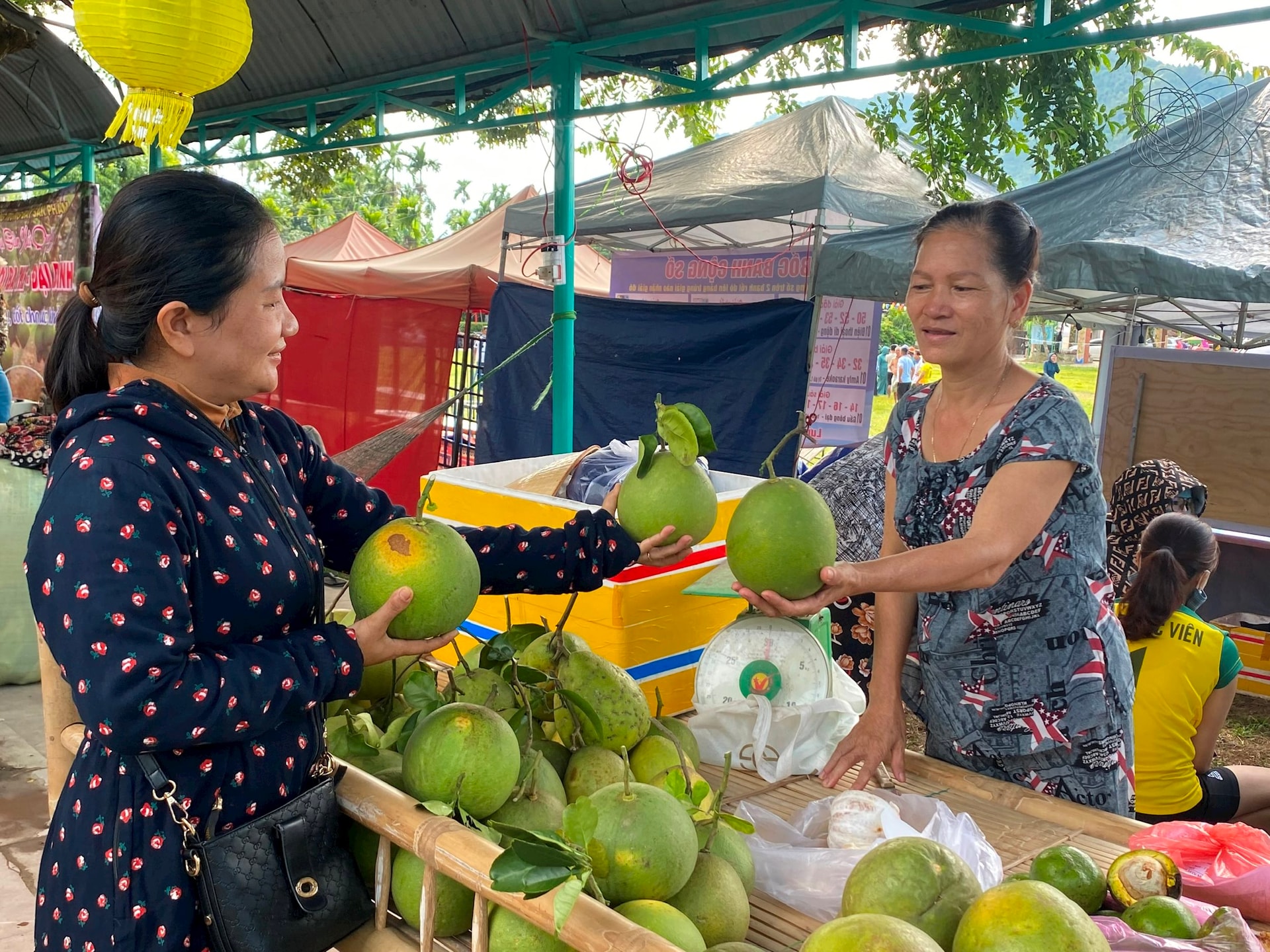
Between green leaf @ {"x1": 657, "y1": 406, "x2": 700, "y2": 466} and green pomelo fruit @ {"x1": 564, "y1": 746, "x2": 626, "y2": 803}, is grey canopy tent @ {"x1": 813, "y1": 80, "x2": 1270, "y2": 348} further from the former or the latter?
green pomelo fruit @ {"x1": 564, "y1": 746, "x2": 626, "y2": 803}

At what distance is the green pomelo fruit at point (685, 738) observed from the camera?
174 centimetres

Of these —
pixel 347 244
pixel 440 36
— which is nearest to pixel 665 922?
pixel 440 36

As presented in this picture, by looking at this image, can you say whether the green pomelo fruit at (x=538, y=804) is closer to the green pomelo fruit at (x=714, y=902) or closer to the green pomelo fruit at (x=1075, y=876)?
the green pomelo fruit at (x=714, y=902)

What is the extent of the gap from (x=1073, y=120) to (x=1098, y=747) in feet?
16.1

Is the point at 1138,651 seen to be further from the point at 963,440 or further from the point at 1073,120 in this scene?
the point at 1073,120

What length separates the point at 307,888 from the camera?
1.36 m

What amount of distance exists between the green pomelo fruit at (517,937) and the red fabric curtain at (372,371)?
21.1 feet

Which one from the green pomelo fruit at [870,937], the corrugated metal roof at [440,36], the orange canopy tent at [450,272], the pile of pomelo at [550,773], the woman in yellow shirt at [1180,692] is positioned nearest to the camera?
the green pomelo fruit at [870,937]

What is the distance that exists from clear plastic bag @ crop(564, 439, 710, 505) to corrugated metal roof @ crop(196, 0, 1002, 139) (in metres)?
2.33

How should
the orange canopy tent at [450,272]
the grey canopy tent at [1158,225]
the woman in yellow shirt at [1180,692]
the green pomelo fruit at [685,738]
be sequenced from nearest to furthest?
the green pomelo fruit at [685,738], the woman in yellow shirt at [1180,692], the grey canopy tent at [1158,225], the orange canopy tent at [450,272]

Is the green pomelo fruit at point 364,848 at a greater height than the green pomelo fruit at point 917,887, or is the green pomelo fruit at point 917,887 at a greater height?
the green pomelo fruit at point 917,887

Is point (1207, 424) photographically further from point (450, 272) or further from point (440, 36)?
point (450, 272)

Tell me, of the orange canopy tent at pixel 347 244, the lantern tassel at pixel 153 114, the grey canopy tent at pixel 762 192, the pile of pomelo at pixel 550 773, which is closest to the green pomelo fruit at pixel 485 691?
the pile of pomelo at pixel 550 773

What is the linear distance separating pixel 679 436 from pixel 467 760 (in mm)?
737
